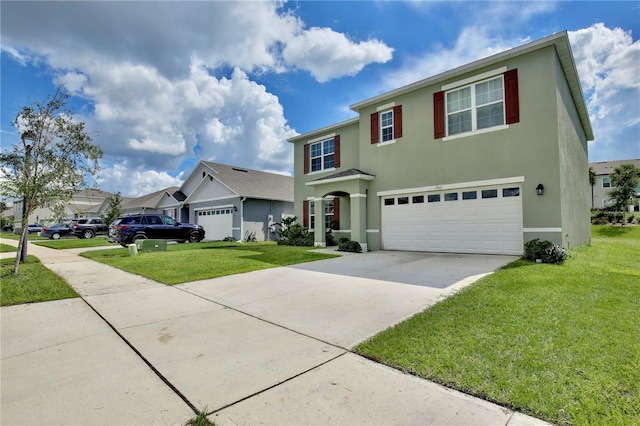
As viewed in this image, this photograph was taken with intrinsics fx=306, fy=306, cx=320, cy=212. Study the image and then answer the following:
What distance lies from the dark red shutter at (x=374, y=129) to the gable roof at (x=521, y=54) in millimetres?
596

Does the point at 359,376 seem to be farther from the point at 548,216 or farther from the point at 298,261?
the point at 548,216

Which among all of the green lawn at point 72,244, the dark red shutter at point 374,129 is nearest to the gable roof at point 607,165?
the dark red shutter at point 374,129

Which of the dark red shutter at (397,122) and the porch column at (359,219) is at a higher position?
the dark red shutter at (397,122)

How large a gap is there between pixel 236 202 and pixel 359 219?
11.1 meters

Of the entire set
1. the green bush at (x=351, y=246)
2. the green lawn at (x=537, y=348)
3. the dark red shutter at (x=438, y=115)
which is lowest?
the green lawn at (x=537, y=348)

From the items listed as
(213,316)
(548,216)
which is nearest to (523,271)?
(548,216)

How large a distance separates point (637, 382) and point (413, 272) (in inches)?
214

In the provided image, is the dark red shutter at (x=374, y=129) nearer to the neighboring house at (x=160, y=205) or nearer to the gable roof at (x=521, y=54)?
the gable roof at (x=521, y=54)

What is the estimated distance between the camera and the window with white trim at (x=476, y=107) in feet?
35.2

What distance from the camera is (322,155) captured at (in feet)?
57.3

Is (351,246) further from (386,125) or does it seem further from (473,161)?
(473,161)

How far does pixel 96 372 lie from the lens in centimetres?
314

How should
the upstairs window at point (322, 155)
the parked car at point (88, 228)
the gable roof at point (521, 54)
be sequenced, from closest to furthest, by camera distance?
1. the gable roof at point (521, 54)
2. the upstairs window at point (322, 155)
3. the parked car at point (88, 228)

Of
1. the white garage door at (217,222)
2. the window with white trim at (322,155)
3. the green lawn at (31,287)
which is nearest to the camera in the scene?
the green lawn at (31,287)
